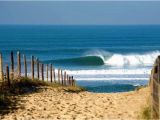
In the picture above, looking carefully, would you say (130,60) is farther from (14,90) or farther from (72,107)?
(72,107)

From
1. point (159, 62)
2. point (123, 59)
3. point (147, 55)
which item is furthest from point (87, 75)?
point (159, 62)

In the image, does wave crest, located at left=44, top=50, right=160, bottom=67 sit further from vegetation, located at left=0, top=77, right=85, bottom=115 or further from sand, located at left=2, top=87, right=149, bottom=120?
sand, located at left=2, top=87, right=149, bottom=120

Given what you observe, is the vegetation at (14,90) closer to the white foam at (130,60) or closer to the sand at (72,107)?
the sand at (72,107)

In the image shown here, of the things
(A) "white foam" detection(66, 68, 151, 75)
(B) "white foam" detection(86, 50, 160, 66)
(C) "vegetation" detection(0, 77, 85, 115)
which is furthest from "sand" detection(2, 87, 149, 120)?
(B) "white foam" detection(86, 50, 160, 66)

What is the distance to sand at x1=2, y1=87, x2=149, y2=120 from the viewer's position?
1469 centimetres

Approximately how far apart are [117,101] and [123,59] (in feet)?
158

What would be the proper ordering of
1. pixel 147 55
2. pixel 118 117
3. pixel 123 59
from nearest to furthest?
pixel 118 117 → pixel 123 59 → pixel 147 55

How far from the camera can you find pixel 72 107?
53.8ft

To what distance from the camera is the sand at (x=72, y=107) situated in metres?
14.7

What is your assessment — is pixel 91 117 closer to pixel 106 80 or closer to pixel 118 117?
pixel 118 117

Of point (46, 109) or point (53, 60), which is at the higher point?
point (53, 60)

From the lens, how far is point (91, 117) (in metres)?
14.6

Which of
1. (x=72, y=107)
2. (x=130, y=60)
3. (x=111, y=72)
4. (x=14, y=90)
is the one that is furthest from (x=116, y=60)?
(x=72, y=107)

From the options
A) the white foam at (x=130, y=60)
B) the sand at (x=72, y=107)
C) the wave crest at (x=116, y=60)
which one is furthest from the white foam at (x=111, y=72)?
the sand at (x=72, y=107)
